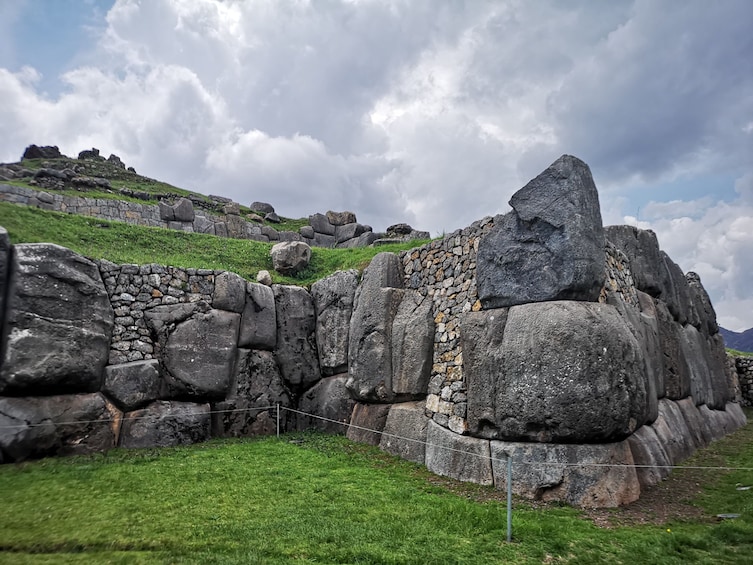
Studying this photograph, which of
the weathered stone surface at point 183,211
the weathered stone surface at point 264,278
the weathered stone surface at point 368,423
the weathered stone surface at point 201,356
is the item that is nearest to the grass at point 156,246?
the weathered stone surface at point 264,278

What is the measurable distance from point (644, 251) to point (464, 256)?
228 inches

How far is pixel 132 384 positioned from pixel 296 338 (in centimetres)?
461

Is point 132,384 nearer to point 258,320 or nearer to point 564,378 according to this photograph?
point 258,320

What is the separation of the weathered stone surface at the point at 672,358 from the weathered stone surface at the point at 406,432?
6.09m

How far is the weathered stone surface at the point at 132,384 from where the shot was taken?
11.3 m

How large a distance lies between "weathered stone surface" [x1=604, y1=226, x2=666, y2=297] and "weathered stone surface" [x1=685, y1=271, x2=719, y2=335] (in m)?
4.32

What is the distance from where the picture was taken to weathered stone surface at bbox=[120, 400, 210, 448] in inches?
445

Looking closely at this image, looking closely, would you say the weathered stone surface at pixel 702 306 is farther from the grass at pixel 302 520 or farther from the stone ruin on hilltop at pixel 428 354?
the grass at pixel 302 520

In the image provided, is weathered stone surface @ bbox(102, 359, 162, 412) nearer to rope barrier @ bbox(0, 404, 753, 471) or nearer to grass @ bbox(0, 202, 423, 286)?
rope barrier @ bbox(0, 404, 753, 471)

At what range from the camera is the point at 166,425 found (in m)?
11.7

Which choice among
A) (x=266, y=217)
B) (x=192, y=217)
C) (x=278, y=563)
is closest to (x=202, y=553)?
(x=278, y=563)

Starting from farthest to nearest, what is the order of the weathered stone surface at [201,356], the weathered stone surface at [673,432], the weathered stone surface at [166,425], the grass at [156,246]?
the grass at [156,246]
the weathered stone surface at [201,356]
the weathered stone surface at [166,425]
the weathered stone surface at [673,432]

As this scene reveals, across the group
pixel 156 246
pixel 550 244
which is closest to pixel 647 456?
pixel 550 244

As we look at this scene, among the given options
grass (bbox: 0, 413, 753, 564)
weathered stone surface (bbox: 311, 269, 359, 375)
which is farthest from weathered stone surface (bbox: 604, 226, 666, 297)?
weathered stone surface (bbox: 311, 269, 359, 375)
